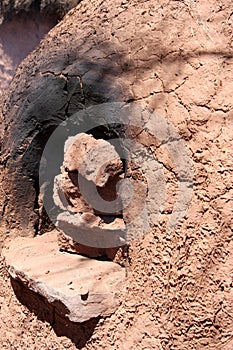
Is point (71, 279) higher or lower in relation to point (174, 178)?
lower

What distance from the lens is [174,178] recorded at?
4.90 feet

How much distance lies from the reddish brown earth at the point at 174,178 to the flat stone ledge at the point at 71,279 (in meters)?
0.05

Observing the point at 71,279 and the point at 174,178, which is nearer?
the point at 174,178

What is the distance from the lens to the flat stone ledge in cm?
157

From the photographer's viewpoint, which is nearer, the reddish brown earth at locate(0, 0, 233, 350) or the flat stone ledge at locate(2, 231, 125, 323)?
the reddish brown earth at locate(0, 0, 233, 350)

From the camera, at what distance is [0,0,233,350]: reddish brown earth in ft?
4.50

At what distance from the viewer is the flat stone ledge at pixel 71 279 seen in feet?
5.16

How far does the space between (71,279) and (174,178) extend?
19.3 inches

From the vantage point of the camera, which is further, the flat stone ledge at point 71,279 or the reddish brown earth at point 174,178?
the flat stone ledge at point 71,279

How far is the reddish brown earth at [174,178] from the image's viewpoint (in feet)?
4.50

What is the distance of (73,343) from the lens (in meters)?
1.68

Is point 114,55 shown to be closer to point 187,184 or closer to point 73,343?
point 187,184

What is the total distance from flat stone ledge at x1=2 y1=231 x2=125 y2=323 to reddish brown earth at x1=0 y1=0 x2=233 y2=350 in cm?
5

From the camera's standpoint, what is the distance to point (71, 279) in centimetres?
166
